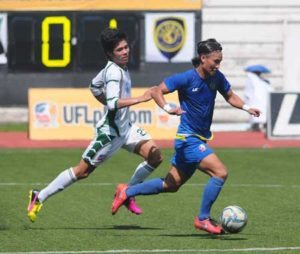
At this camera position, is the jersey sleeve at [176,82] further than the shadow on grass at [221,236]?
Yes

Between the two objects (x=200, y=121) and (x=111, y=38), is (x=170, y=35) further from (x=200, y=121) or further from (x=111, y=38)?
(x=200, y=121)

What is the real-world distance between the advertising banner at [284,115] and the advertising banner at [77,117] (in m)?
2.17

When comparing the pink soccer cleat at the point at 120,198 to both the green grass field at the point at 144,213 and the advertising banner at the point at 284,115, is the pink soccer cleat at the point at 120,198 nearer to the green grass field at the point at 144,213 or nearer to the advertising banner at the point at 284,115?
the green grass field at the point at 144,213

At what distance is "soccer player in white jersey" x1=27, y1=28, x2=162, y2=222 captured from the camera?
1297 centimetres

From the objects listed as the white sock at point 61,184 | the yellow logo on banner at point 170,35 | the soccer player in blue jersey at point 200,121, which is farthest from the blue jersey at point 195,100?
the yellow logo on banner at point 170,35

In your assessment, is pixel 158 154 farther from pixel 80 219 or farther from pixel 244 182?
pixel 244 182

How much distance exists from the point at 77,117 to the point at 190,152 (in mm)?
14637

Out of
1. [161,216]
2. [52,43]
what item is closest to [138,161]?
[161,216]

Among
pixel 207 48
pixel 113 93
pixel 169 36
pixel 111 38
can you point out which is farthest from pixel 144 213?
pixel 169 36

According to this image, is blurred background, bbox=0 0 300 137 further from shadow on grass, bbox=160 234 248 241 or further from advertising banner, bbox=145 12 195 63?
shadow on grass, bbox=160 234 248 241

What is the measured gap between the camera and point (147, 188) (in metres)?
12.8

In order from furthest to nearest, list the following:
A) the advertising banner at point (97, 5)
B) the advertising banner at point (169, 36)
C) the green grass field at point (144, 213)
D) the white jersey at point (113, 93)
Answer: the advertising banner at point (169, 36)
the advertising banner at point (97, 5)
the white jersey at point (113, 93)
the green grass field at point (144, 213)

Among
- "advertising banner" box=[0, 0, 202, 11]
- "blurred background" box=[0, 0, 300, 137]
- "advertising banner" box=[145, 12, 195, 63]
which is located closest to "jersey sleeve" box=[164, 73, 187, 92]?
"blurred background" box=[0, 0, 300, 137]

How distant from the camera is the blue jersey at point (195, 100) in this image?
1226 centimetres
